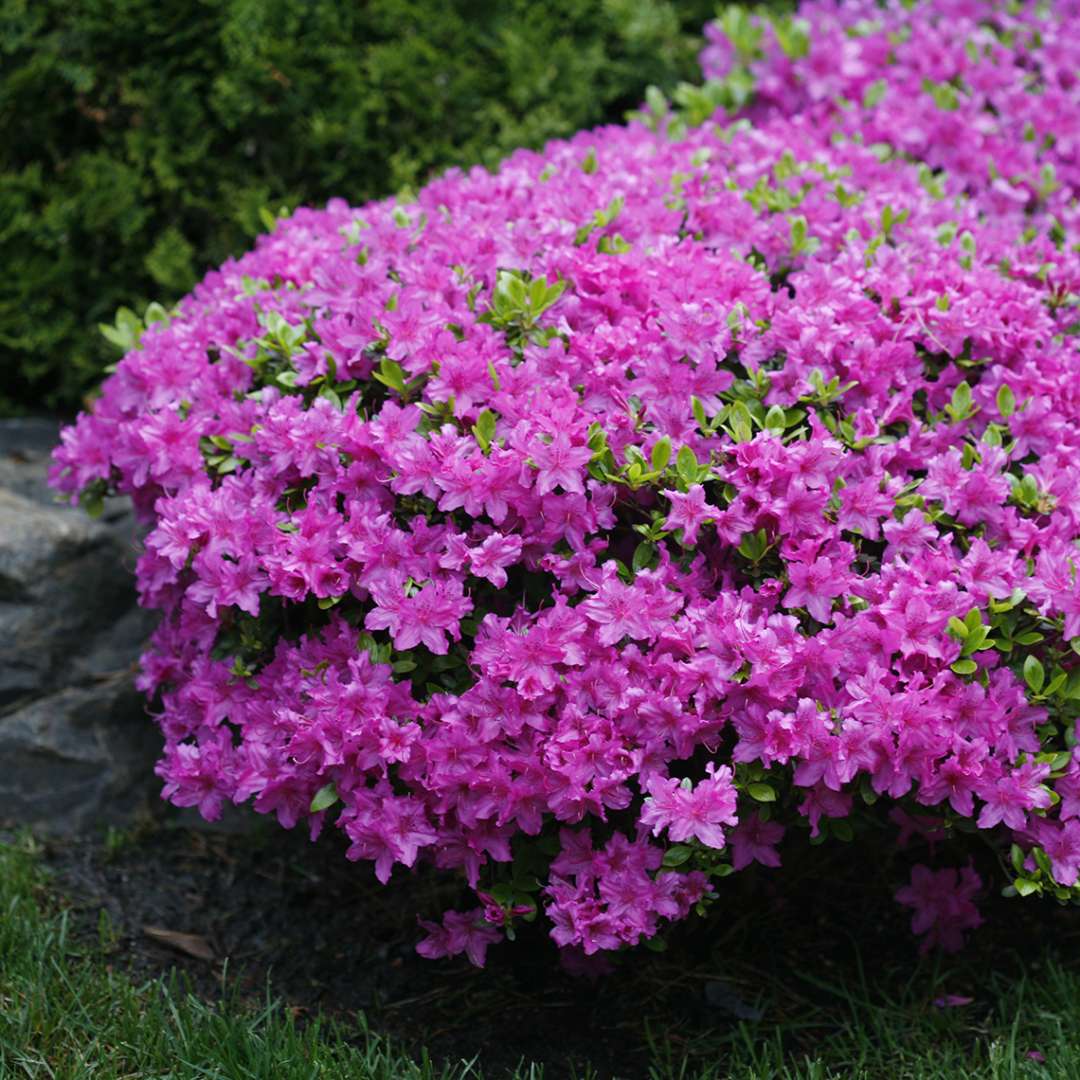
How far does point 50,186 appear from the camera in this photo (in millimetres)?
4043

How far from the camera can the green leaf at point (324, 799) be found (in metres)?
2.36

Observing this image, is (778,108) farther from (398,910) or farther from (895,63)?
(398,910)

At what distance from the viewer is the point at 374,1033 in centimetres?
262

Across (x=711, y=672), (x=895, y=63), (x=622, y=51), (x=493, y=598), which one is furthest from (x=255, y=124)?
(x=711, y=672)

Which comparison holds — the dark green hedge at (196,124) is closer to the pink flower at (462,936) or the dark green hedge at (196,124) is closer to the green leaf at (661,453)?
the green leaf at (661,453)

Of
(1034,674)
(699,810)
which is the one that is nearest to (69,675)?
(699,810)

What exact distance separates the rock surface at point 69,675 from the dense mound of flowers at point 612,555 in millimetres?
527

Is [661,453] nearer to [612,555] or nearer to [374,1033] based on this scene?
[612,555]

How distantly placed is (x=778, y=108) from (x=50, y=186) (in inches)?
82.9

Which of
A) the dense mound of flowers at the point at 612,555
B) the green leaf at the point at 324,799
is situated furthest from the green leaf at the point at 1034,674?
the green leaf at the point at 324,799

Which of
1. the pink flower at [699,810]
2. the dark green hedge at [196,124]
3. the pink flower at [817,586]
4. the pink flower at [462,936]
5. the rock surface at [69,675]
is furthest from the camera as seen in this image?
the dark green hedge at [196,124]

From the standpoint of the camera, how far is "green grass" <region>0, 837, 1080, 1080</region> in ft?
7.78

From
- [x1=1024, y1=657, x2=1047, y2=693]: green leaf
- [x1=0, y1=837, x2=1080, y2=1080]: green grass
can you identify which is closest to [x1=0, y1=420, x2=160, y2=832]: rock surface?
[x1=0, y1=837, x2=1080, y2=1080]: green grass

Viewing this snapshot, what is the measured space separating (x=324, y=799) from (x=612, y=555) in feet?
2.09
